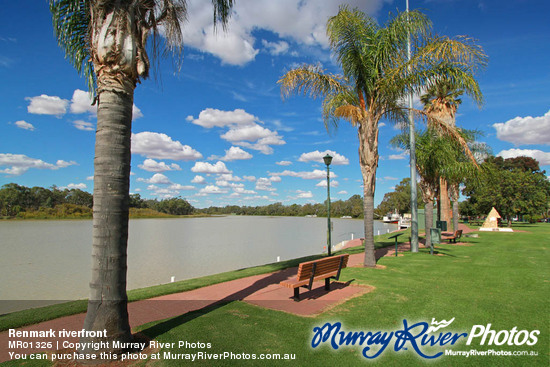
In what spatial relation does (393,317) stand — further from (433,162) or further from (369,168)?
(433,162)

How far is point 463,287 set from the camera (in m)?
7.41

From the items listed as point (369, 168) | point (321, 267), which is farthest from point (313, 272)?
point (369, 168)

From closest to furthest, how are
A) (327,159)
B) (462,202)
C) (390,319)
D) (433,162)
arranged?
(390,319)
(327,159)
(433,162)
(462,202)

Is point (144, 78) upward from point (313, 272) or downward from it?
upward

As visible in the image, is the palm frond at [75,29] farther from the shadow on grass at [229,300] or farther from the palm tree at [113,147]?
the shadow on grass at [229,300]

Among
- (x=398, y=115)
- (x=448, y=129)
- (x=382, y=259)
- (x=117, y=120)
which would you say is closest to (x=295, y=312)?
(x=117, y=120)

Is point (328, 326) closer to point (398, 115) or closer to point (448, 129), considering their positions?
point (448, 129)

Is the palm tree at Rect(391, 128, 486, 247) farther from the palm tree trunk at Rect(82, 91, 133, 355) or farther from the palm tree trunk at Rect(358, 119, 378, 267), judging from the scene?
the palm tree trunk at Rect(82, 91, 133, 355)

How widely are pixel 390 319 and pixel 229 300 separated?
324 cm

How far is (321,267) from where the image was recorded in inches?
274

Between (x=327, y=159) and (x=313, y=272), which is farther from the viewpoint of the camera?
(x=327, y=159)

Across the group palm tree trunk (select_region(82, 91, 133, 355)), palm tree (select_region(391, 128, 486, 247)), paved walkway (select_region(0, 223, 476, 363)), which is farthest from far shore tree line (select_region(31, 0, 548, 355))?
palm tree (select_region(391, 128, 486, 247))

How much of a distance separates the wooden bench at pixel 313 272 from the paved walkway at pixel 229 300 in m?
0.33

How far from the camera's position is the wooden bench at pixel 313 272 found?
21.1ft
